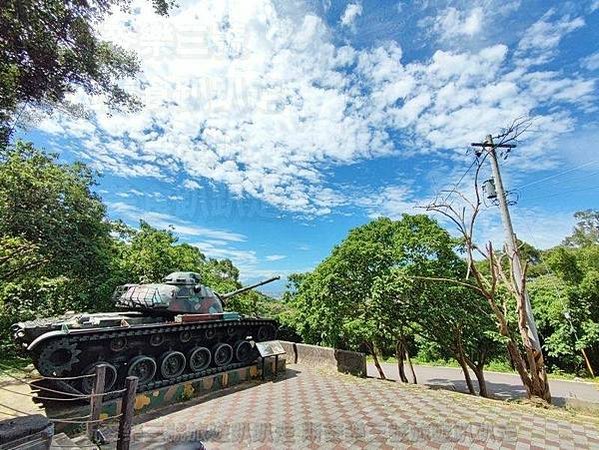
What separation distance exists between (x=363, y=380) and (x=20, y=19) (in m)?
9.80

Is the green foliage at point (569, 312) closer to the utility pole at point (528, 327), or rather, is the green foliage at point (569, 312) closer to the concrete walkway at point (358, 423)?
the utility pole at point (528, 327)

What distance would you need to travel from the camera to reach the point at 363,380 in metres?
8.19

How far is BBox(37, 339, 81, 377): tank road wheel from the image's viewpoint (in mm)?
5465

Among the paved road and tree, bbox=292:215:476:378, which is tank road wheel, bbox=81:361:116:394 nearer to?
tree, bbox=292:215:476:378

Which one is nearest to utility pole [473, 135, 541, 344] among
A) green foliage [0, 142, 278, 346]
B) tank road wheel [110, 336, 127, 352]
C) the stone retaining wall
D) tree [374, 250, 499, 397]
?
tree [374, 250, 499, 397]

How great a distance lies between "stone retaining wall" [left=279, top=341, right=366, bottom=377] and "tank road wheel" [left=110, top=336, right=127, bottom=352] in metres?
5.24

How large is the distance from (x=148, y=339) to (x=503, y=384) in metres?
16.6

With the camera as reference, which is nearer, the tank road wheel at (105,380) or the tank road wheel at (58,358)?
the tank road wheel at (58,358)

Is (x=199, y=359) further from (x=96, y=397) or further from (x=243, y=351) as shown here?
(x=96, y=397)

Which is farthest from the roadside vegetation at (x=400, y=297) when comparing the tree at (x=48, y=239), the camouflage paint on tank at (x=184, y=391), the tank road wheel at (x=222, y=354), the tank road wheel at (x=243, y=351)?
the tree at (x=48, y=239)

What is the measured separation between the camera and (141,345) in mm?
6824

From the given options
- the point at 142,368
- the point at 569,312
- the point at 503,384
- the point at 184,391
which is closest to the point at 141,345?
the point at 142,368

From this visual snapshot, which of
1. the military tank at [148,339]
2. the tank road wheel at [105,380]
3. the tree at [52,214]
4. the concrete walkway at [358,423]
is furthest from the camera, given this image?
the tree at [52,214]

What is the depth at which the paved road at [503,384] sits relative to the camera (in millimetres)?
13219
